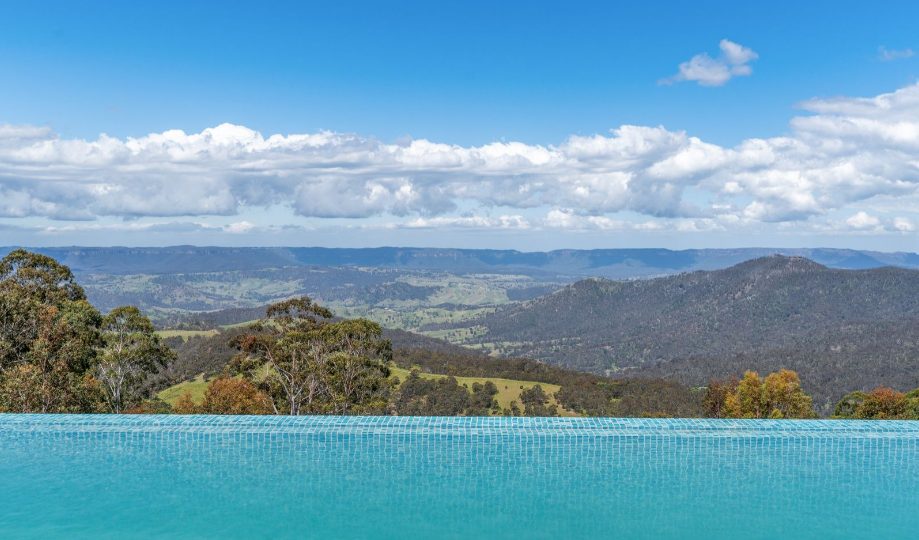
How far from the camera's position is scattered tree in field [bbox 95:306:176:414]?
20.8m

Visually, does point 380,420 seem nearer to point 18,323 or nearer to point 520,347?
point 18,323

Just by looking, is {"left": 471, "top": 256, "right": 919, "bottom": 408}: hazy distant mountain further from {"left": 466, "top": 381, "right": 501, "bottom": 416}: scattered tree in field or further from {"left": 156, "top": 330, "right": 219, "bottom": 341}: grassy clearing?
{"left": 156, "top": 330, "right": 219, "bottom": 341}: grassy clearing

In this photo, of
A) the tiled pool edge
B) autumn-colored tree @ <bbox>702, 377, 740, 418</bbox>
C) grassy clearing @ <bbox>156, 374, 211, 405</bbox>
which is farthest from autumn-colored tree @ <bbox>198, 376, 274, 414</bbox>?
grassy clearing @ <bbox>156, 374, 211, 405</bbox>

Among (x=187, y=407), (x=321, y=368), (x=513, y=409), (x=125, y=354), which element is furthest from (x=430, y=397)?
(x=125, y=354)

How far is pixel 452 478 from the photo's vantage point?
10859mm

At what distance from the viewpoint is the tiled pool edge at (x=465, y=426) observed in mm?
11844

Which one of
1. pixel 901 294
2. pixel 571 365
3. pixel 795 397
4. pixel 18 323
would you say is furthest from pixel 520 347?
pixel 18 323

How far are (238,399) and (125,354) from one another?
3.66 meters

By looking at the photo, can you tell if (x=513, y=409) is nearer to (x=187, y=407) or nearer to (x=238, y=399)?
(x=187, y=407)

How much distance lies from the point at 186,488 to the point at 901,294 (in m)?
190

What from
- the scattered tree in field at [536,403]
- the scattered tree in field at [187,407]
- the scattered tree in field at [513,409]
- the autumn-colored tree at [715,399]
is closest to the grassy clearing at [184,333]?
the scattered tree in field at [536,403]

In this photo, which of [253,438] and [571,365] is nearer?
[253,438]

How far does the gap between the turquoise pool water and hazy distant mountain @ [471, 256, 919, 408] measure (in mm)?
81561

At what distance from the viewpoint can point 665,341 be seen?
154625 mm
